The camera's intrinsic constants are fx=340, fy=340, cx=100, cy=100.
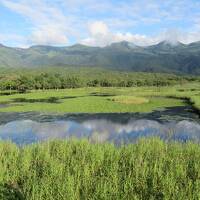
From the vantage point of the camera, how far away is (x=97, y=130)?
4044cm

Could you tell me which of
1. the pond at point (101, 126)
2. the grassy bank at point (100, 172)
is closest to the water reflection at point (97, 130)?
the pond at point (101, 126)

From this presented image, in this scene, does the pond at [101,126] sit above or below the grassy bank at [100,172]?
below

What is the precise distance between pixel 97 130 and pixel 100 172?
23705 mm

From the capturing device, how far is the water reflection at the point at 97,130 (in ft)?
117

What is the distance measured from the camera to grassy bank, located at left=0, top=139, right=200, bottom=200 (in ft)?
43.5

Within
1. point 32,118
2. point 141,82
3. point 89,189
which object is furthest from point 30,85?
point 89,189

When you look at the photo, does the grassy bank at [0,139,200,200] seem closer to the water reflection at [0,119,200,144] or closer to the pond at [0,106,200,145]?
the pond at [0,106,200,145]

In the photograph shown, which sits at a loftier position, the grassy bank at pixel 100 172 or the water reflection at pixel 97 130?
the grassy bank at pixel 100 172

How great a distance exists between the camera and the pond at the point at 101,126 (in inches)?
1398

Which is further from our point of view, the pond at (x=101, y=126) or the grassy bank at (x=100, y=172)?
the pond at (x=101, y=126)

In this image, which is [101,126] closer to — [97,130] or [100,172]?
[97,130]

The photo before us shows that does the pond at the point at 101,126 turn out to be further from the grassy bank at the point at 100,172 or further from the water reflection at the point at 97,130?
the grassy bank at the point at 100,172

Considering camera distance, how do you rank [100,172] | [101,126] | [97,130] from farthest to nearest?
[101,126] → [97,130] → [100,172]

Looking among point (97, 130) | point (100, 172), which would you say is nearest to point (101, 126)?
point (97, 130)
